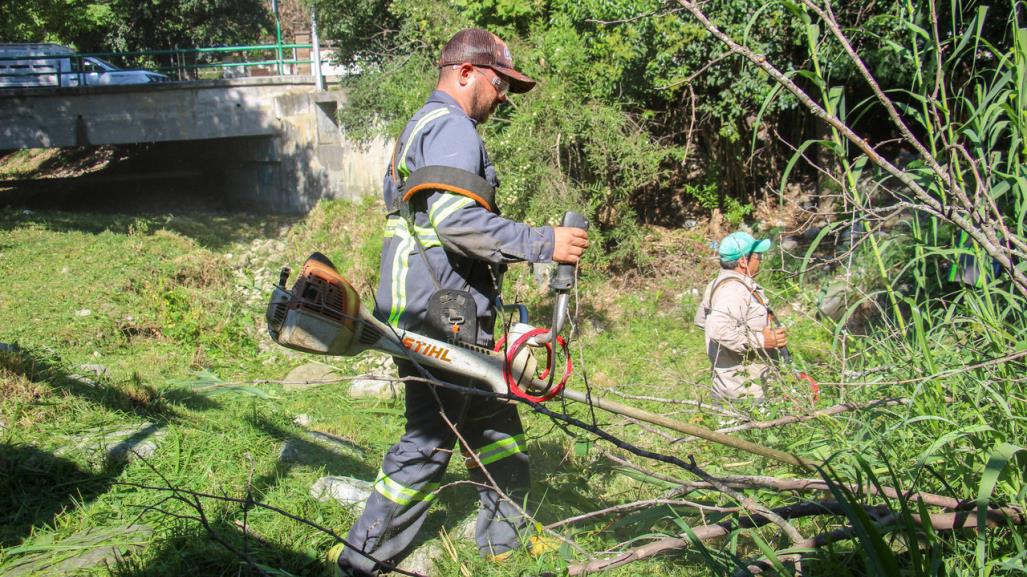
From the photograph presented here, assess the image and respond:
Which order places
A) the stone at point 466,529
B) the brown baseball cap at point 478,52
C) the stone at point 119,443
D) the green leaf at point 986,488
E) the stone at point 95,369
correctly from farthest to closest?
1. the stone at point 95,369
2. the stone at point 119,443
3. the stone at point 466,529
4. the brown baseball cap at point 478,52
5. the green leaf at point 986,488

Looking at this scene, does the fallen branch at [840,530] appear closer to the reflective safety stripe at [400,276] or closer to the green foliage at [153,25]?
the reflective safety stripe at [400,276]

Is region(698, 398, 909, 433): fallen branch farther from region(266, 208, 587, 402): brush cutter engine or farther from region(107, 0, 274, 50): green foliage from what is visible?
region(107, 0, 274, 50): green foliage

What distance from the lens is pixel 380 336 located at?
266 cm

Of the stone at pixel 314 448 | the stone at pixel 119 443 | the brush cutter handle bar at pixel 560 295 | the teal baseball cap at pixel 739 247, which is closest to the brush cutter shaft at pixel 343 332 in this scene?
the brush cutter handle bar at pixel 560 295

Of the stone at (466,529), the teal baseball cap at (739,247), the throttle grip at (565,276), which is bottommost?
the stone at (466,529)

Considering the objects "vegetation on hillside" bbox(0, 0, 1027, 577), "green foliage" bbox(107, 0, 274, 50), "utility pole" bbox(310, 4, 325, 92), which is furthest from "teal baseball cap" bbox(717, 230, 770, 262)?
"green foliage" bbox(107, 0, 274, 50)

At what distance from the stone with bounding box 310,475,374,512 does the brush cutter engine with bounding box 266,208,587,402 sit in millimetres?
1122

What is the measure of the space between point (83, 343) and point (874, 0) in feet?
23.9

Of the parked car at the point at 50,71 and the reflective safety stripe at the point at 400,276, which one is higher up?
the parked car at the point at 50,71

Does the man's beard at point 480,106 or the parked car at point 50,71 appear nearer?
the man's beard at point 480,106

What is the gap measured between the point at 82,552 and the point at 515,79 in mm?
2589

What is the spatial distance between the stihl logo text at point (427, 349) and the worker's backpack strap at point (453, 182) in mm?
547

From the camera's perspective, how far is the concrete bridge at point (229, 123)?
14.6 metres

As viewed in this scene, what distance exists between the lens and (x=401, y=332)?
276 centimetres
